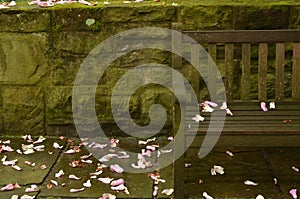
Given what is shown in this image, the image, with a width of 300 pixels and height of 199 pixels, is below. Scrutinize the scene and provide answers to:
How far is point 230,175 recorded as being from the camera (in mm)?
3590

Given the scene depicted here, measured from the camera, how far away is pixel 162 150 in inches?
159

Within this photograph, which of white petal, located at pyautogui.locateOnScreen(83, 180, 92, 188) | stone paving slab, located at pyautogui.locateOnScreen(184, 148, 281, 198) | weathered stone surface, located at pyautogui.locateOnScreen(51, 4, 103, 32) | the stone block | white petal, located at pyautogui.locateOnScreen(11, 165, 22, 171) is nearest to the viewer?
stone paving slab, located at pyautogui.locateOnScreen(184, 148, 281, 198)

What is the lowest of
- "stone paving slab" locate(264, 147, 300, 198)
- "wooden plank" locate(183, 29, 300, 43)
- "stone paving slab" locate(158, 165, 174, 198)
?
"stone paving slab" locate(264, 147, 300, 198)

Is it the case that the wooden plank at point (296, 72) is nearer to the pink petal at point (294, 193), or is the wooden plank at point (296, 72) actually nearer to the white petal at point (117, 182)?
the pink petal at point (294, 193)

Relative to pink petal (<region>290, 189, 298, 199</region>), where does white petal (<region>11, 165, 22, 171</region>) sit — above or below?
above

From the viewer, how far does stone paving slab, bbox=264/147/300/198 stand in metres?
3.42

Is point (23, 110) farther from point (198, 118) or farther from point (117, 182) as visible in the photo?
point (198, 118)

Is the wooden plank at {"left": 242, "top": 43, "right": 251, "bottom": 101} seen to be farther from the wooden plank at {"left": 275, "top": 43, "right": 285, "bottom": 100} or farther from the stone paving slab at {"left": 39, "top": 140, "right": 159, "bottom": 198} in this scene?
the stone paving slab at {"left": 39, "top": 140, "right": 159, "bottom": 198}

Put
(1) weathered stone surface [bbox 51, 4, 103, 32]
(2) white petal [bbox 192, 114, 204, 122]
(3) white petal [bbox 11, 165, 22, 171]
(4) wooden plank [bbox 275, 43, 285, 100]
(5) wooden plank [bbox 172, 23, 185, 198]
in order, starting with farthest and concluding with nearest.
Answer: (1) weathered stone surface [bbox 51, 4, 103, 32], (3) white petal [bbox 11, 165, 22, 171], (4) wooden plank [bbox 275, 43, 285, 100], (2) white petal [bbox 192, 114, 204, 122], (5) wooden plank [bbox 172, 23, 185, 198]

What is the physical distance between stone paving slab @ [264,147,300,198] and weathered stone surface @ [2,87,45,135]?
1796 mm

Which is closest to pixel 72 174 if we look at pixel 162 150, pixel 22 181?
pixel 22 181

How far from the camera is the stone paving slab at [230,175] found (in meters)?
3.33

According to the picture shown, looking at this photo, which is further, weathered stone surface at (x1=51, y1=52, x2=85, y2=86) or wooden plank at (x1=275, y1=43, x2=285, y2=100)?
weathered stone surface at (x1=51, y1=52, x2=85, y2=86)

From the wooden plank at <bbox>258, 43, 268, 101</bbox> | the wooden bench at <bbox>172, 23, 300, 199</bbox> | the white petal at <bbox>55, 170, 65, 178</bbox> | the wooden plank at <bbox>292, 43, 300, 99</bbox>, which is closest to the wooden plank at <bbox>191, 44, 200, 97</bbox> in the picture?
the wooden bench at <bbox>172, 23, 300, 199</bbox>
